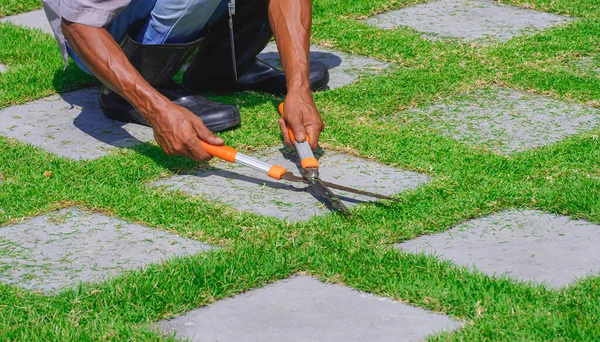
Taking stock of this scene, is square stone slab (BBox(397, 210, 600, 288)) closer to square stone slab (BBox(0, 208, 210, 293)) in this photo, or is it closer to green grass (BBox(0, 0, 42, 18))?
square stone slab (BBox(0, 208, 210, 293))

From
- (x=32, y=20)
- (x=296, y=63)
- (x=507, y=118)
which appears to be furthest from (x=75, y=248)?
(x=32, y=20)

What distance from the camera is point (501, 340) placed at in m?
2.22

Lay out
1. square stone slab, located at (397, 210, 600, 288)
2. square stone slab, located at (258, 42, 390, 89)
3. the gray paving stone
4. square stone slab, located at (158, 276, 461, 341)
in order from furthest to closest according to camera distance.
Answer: the gray paving stone, square stone slab, located at (258, 42, 390, 89), square stone slab, located at (397, 210, 600, 288), square stone slab, located at (158, 276, 461, 341)

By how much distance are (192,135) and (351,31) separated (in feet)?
6.74

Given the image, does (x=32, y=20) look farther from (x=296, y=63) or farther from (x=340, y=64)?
(x=296, y=63)

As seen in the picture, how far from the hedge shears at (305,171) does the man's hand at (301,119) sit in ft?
0.12

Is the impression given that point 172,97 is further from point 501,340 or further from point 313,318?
point 501,340

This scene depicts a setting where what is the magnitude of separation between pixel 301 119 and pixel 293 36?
414 mm

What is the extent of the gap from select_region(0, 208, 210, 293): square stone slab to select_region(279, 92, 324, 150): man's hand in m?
0.58

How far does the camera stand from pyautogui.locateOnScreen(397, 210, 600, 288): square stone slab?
258cm

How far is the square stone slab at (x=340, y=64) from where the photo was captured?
4320 mm

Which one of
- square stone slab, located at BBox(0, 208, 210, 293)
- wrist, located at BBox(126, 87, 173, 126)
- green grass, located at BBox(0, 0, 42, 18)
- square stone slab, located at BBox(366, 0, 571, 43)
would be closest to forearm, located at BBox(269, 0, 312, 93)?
wrist, located at BBox(126, 87, 173, 126)

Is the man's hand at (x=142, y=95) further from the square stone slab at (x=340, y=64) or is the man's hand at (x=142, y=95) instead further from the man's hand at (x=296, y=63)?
the square stone slab at (x=340, y=64)

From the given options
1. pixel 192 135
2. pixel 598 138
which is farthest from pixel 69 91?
pixel 598 138
